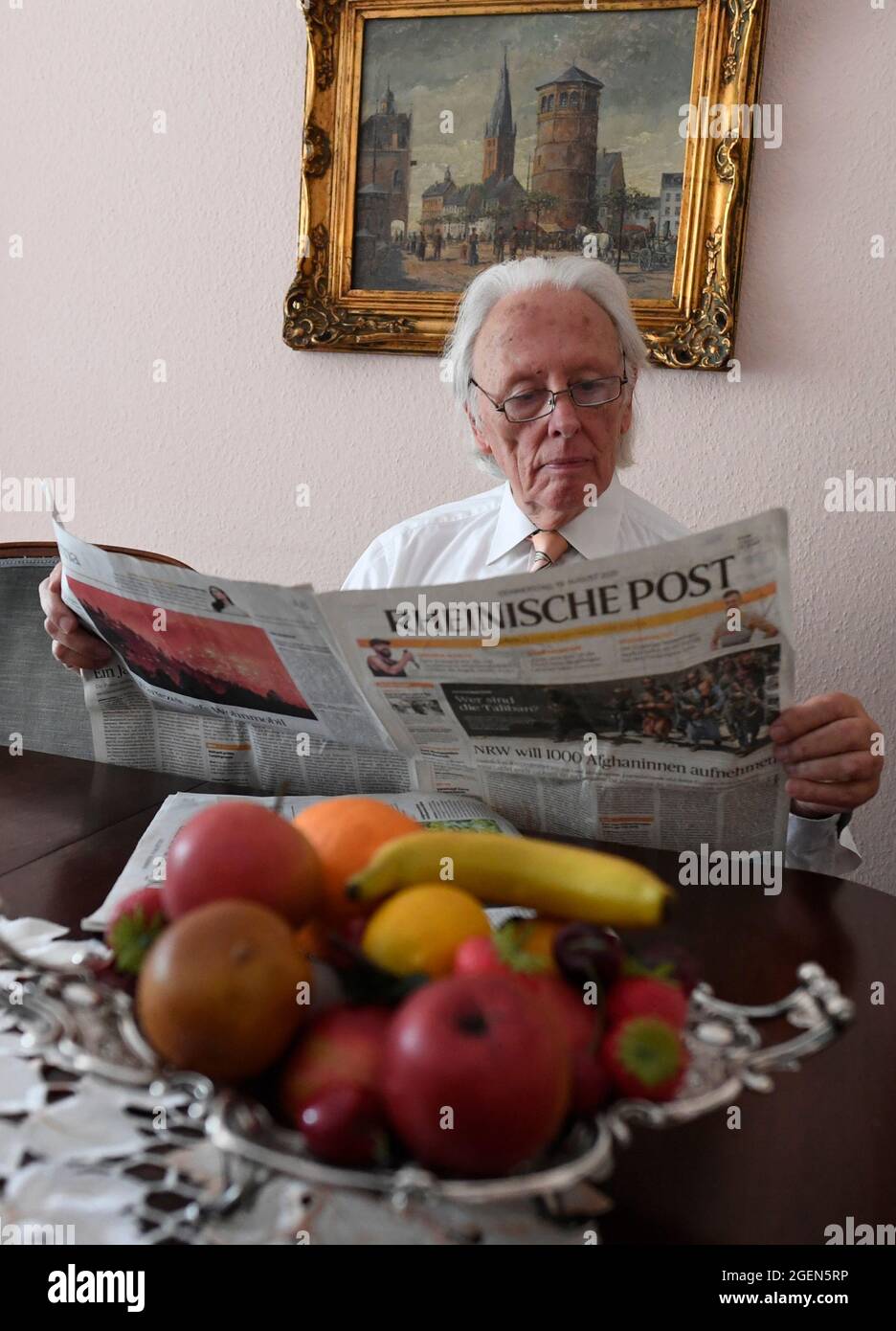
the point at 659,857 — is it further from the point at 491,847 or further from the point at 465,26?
the point at 465,26

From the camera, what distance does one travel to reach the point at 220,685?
1.09m

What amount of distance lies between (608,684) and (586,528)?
0.68m

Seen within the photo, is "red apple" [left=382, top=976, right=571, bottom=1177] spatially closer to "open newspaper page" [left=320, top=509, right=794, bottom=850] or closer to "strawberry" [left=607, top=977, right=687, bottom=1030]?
"strawberry" [left=607, top=977, right=687, bottom=1030]

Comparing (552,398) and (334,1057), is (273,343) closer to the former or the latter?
(552,398)

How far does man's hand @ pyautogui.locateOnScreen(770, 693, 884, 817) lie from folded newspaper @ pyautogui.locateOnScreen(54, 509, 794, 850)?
2cm

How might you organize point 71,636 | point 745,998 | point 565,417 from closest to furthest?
point 745,998, point 71,636, point 565,417

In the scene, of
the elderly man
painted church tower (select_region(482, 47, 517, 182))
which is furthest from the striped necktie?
painted church tower (select_region(482, 47, 517, 182))

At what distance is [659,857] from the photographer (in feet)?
3.24

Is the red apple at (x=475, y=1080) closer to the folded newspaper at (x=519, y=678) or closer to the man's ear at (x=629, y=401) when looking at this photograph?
the folded newspaper at (x=519, y=678)

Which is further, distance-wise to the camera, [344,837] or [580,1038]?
[344,837]

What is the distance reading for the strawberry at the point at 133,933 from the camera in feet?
1.74

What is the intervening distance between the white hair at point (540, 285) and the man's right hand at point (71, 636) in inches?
26.7
